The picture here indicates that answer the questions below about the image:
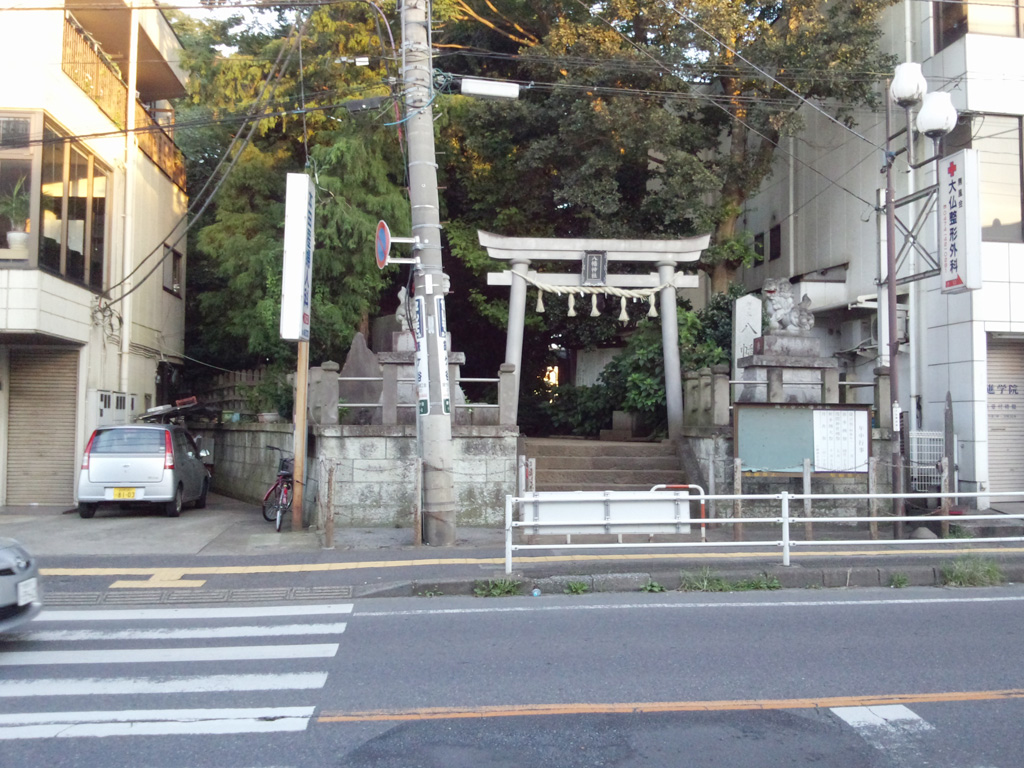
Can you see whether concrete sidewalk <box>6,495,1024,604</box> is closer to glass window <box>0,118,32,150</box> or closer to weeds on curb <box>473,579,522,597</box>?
weeds on curb <box>473,579,522,597</box>

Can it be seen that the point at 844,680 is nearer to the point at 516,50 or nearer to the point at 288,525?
the point at 288,525

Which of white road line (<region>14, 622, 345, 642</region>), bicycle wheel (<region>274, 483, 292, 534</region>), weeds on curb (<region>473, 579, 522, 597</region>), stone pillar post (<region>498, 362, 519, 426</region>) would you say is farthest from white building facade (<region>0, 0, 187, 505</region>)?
weeds on curb (<region>473, 579, 522, 597</region>)

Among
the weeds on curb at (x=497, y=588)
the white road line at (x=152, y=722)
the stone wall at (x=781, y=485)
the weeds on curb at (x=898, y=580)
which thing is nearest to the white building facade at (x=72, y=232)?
the weeds on curb at (x=497, y=588)

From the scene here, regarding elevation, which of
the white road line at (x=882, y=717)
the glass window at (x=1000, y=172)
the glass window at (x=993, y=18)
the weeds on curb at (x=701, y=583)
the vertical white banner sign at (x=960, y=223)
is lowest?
the white road line at (x=882, y=717)

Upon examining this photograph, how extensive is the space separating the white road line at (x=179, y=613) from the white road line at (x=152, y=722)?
280 centimetres

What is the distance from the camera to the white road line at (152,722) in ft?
17.3

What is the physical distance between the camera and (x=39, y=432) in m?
17.0

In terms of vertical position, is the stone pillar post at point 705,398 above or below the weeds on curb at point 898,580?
above

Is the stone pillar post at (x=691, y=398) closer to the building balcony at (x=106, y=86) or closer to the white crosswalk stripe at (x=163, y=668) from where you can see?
the white crosswalk stripe at (x=163, y=668)

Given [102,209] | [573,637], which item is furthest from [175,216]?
[573,637]

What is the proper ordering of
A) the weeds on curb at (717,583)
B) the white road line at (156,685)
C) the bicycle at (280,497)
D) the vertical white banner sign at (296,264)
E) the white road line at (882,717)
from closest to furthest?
the white road line at (882,717), the white road line at (156,685), the weeds on curb at (717,583), the vertical white banner sign at (296,264), the bicycle at (280,497)

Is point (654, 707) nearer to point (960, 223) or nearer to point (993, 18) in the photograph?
point (960, 223)

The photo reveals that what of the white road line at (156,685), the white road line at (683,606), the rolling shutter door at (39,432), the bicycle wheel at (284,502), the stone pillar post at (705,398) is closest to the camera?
the white road line at (156,685)

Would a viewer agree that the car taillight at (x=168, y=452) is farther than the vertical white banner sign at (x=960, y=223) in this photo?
Yes
